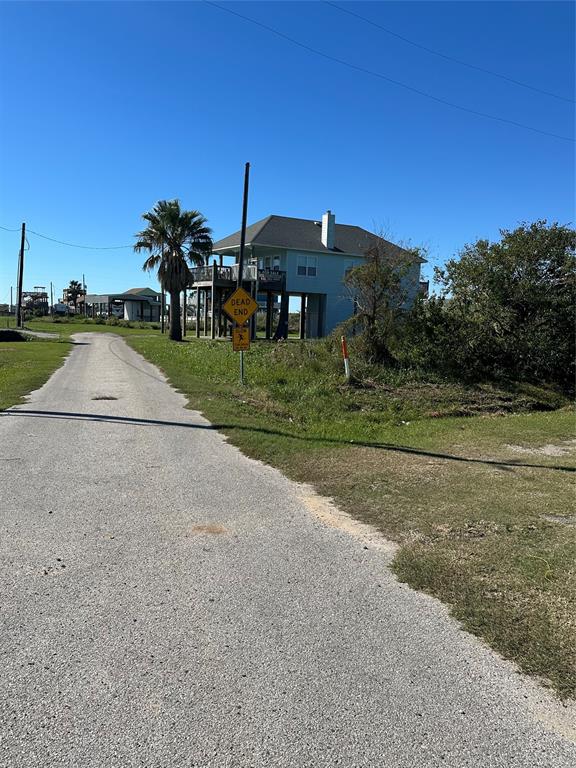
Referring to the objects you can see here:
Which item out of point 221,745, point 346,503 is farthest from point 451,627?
point 346,503

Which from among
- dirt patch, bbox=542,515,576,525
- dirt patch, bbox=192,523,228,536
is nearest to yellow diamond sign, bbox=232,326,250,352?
dirt patch, bbox=192,523,228,536

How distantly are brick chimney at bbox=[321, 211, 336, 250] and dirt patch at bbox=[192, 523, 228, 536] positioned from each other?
123 feet

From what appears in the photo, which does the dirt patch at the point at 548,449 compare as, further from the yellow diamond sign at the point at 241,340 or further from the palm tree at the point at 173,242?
the palm tree at the point at 173,242

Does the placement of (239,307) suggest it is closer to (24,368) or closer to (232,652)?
(24,368)

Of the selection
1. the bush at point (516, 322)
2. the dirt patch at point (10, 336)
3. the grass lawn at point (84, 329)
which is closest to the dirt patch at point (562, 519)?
the bush at point (516, 322)

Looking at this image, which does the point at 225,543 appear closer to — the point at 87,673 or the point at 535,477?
the point at 87,673

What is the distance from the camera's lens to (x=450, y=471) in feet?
24.5

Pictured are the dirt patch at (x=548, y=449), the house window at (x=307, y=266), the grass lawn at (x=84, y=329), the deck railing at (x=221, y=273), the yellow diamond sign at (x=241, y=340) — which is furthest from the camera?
the grass lawn at (x=84, y=329)

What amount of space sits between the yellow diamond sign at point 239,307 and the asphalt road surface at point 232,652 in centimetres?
987

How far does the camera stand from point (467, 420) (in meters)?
12.7

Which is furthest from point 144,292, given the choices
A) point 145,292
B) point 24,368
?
point 24,368

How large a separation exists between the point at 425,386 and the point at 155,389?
7.33m

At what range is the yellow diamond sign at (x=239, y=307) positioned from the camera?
1546 centimetres

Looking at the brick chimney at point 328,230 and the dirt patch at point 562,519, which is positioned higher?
the brick chimney at point 328,230
